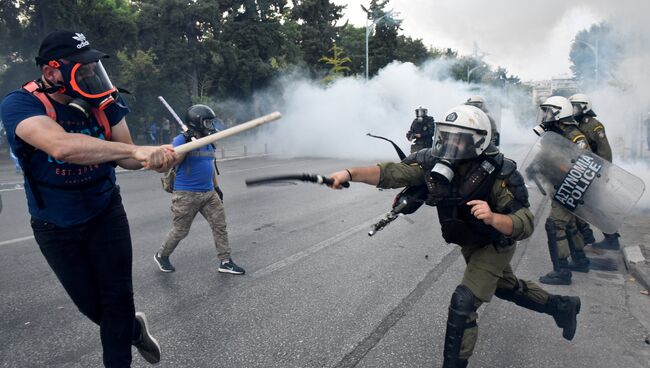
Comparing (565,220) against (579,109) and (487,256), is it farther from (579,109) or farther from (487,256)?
(487,256)

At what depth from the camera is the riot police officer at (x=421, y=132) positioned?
9.88 metres

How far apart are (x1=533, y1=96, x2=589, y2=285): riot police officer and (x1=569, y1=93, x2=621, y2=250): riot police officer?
40cm

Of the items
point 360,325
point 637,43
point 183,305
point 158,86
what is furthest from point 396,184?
point 158,86

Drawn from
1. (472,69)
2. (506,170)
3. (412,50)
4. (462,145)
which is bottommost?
(472,69)

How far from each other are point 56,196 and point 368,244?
426 cm

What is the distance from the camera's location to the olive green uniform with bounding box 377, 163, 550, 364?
2.85 meters

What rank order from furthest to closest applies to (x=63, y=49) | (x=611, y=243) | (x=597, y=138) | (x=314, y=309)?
(x=611, y=243)
(x=597, y=138)
(x=314, y=309)
(x=63, y=49)

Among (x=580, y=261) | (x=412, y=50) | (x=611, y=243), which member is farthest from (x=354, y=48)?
(x=580, y=261)

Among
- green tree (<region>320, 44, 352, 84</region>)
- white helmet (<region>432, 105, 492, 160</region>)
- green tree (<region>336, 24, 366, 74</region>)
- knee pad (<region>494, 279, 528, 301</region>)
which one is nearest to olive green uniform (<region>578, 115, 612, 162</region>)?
knee pad (<region>494, 279, 528, 301</region>)

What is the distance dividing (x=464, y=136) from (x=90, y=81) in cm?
203

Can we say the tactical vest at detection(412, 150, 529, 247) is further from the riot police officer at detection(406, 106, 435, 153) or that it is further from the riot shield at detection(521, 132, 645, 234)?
the riot police officer at detection(406, 106, 435, 153)

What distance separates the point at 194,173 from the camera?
5.03 meters

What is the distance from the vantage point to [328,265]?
17.6ft

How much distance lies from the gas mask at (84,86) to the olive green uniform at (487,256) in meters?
1.61
